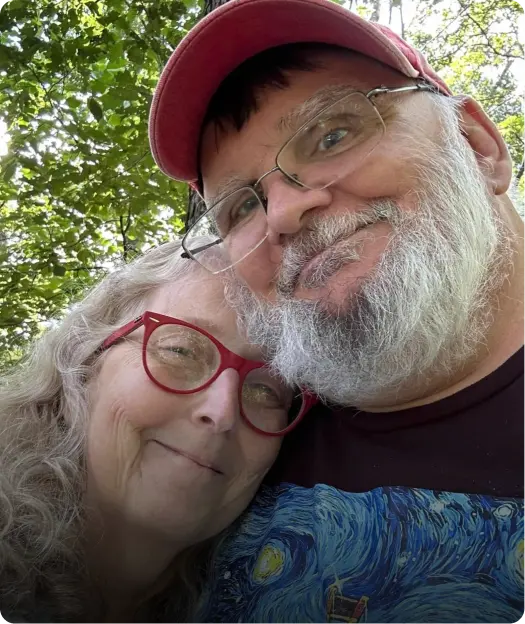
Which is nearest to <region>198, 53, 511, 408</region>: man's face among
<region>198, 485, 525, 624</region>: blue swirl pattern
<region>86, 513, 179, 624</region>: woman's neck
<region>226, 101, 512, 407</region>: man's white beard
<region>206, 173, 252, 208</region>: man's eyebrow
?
<region>226, 101, 512, 407</region>: man's white beard

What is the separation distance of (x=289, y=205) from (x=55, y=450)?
96 cm

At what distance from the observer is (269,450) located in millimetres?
1506

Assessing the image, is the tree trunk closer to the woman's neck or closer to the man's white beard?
the man's white beard

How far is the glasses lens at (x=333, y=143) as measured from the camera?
4.56ft

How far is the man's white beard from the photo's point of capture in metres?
1.30

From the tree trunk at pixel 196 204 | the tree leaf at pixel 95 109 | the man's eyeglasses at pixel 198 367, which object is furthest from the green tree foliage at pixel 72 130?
the man's eyeglasses at pixel 198 367

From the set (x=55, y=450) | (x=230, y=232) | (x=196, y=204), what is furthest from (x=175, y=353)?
(x=196, y=204)

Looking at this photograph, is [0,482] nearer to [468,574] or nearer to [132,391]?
[132,391]

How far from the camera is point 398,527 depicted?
3.97ft

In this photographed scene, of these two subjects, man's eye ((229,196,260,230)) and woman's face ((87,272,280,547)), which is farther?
man's eye ((229,196,260,230))

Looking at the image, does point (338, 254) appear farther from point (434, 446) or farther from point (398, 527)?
point (398, 527)

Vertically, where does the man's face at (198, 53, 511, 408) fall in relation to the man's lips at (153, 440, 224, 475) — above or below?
above

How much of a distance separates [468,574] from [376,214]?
0.89m

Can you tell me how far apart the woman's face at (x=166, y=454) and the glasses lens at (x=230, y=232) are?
1.38 ft
